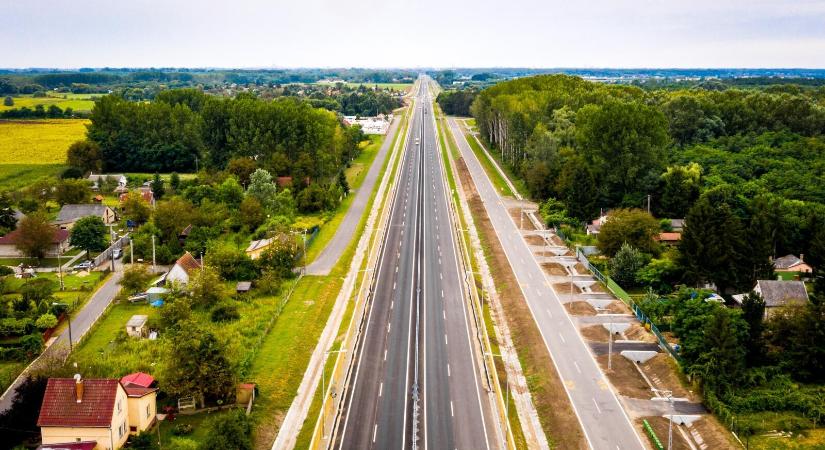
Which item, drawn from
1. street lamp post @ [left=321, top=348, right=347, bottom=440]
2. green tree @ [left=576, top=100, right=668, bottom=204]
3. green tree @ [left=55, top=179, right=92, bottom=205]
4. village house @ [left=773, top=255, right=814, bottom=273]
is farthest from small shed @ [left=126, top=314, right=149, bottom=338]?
green tree @ [left=576, top=100, right=668, bottom=204]

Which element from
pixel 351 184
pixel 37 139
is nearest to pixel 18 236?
pixel 351 184

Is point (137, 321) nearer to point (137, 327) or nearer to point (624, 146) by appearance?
point (137, 327)

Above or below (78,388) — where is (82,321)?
below

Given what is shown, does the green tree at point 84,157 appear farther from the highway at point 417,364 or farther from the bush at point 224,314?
the bush at point 224,314

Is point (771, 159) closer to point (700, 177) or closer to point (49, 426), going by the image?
point (700, 177)

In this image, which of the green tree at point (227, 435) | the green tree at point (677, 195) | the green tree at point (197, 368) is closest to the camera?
the green tree at point (227, 435)

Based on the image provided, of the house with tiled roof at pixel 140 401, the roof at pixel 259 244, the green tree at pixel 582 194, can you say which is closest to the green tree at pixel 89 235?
the roof at pixel 259 244
